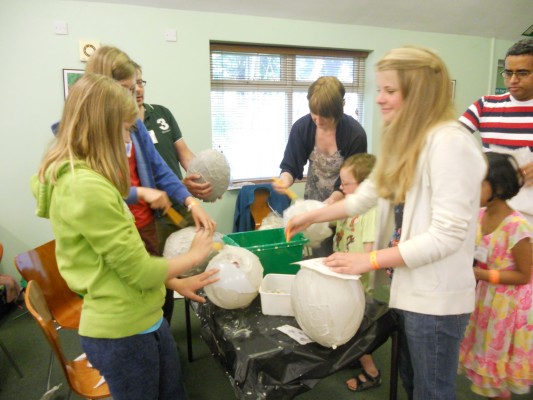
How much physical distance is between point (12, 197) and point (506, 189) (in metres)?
3.54

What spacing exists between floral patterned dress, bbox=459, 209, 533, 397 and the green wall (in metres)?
2.17

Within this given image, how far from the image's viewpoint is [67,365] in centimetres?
146

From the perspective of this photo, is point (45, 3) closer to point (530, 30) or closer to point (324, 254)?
point (324, 254)

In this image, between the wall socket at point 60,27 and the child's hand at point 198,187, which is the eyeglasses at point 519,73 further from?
the wall socket at point 60,27

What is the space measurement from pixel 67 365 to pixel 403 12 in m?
4.28

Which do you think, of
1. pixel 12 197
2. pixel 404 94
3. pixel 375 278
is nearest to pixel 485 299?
pixel 375 278

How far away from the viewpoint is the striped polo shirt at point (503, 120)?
1.92 meters

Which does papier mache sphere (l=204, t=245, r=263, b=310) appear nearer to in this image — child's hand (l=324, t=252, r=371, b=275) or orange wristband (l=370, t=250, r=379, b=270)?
child's hand (l=324, t=252, r=371, b=275)

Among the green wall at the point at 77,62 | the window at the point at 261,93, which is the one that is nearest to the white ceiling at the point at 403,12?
the green wall at the point at 77,62

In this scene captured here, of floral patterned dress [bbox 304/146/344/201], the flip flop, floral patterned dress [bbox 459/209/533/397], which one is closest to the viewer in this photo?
floral patterned dress [bbox 459/209/533/397]

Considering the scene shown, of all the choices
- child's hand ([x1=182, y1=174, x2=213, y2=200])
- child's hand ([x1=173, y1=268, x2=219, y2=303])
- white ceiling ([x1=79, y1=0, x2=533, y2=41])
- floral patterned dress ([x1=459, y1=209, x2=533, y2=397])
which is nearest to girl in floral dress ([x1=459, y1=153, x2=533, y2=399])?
floral patterned dress ([x1=459, y1=209, x2=533, y2=397])

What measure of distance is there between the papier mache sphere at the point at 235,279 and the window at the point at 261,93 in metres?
2.77

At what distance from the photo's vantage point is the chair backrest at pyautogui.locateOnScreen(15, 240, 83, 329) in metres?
1.87

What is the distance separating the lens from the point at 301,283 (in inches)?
44.6
